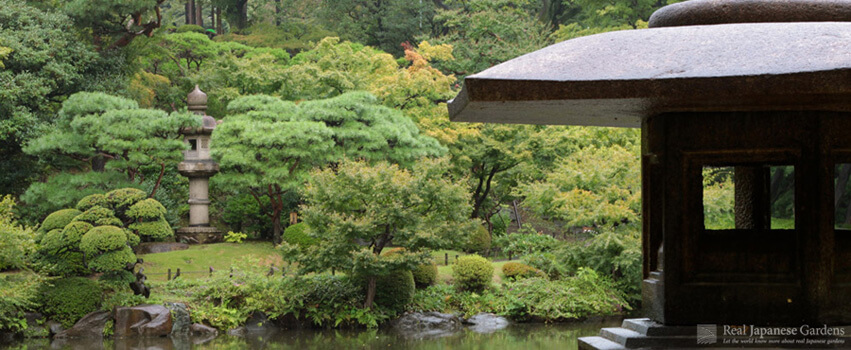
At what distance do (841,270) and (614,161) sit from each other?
Answer: 39.0 feet

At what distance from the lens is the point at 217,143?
851 inches

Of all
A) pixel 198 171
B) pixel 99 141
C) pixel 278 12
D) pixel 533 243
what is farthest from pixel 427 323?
pixel 278 12

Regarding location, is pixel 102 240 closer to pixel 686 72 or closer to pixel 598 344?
pixel 598 344

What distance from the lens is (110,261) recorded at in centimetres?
1473

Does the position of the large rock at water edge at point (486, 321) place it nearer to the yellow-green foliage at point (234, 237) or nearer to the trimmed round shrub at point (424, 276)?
the trimmed round shrub at point (424, 276)

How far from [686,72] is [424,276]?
1419cm

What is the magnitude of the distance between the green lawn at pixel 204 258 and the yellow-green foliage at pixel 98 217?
130 inches

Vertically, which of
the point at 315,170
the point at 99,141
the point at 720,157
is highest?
the point at 99,141

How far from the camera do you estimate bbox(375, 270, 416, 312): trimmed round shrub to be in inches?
658

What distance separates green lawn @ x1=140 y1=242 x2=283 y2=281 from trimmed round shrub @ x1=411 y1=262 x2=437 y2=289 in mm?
3664

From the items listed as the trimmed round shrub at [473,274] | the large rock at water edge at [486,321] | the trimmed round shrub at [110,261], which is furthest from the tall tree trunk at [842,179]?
the trimmed round shrub at [110,261]

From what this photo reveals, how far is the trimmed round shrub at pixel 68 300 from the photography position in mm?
15008

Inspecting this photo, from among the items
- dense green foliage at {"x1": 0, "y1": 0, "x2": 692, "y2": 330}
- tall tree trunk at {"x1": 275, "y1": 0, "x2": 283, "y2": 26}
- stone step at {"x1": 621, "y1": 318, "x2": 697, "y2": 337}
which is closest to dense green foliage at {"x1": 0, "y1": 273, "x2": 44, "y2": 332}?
dense green foliage at {"x1": 0, "y1": 0, "x2": 692, "y2": 330}

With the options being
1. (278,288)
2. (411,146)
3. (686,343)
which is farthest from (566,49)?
(411,146)
